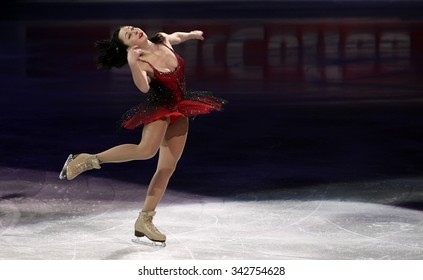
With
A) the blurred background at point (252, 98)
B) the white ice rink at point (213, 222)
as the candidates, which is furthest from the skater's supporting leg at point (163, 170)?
the blurred background at point (252, 98)

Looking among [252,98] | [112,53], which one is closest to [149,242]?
[112,53]

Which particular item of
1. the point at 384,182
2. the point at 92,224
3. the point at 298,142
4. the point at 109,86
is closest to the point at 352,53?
the point at 109,86

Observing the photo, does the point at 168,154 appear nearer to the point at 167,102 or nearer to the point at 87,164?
the point at 167,102

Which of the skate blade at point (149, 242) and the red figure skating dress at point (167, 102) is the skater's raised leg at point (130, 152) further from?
the skate blade at point (149, 242)

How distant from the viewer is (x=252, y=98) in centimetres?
1120

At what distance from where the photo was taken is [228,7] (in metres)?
22.5

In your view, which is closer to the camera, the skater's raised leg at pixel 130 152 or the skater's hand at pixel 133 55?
the skater's hand at pixel 133 55

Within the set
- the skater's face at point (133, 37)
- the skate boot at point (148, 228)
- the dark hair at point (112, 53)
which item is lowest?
the skate boot at point (148, 228)

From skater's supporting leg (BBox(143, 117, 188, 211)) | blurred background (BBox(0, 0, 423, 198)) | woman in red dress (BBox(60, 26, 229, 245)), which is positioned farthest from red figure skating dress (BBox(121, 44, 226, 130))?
blurred background (BBox(0, 0, 423, 198))

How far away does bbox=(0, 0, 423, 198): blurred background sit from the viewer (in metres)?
8.45

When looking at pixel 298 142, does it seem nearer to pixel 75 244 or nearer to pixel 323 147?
pixel 323 147

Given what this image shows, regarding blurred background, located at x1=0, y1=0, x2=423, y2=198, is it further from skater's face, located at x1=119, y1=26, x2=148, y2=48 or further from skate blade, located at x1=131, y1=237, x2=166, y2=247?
skater's face, located at x1=119, y1=26, x2=148, y2=48

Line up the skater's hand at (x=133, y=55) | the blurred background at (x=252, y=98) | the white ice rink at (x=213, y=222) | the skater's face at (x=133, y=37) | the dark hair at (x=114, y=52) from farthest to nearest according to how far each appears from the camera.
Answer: the blurred background at (x=252, y=98) → the white ice rink at (x=213, y=222) → the dark hair at (x=114, y=52) → the skater's face at (x=133, y=37) → the skater's hand at (x=133, y=55)

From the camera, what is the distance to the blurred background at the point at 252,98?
8445 mm
